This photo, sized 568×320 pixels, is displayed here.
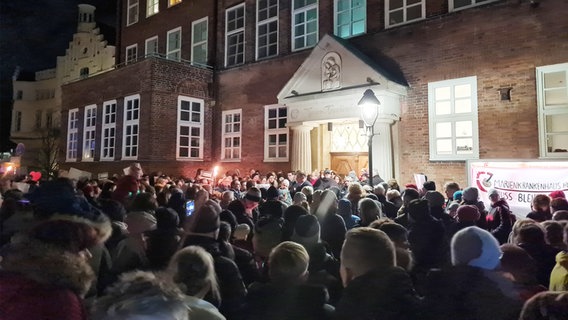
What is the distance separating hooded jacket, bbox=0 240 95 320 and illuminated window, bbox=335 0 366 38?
1295 centimetres

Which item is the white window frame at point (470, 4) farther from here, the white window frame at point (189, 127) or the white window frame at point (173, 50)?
the white window frame at point (173, 50)

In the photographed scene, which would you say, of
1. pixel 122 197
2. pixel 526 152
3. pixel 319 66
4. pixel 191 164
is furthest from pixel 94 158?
pixel 526 152

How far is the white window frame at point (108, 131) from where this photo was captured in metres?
18.0

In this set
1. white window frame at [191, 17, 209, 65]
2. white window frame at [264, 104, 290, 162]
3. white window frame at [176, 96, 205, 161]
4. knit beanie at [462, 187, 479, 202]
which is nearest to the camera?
knit beanie at [462, 187, 479, 202]

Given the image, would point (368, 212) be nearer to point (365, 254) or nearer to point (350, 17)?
point (365, 254)

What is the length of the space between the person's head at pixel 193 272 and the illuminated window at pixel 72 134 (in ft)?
67.1

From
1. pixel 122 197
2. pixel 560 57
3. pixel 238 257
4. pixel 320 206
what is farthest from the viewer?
pixel 560 57

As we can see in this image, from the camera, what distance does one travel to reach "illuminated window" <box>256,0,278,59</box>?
16.0 m

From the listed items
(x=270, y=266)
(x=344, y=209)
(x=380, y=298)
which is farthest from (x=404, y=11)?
(x=380, y=298)

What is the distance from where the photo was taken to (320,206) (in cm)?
523

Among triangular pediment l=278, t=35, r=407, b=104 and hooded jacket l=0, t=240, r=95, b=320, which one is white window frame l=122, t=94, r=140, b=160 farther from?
hooded jacket l=0, t=240, r=95, b=320

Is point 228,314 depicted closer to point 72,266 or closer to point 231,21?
point 72,266

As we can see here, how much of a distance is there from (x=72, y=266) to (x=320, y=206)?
374 centimetres

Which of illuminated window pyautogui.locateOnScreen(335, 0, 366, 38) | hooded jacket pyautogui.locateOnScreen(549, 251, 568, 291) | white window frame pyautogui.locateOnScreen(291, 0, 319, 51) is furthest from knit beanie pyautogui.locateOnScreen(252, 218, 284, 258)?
white window frame pyautogui.locateOnScreen(291, 0, 319, 51)
